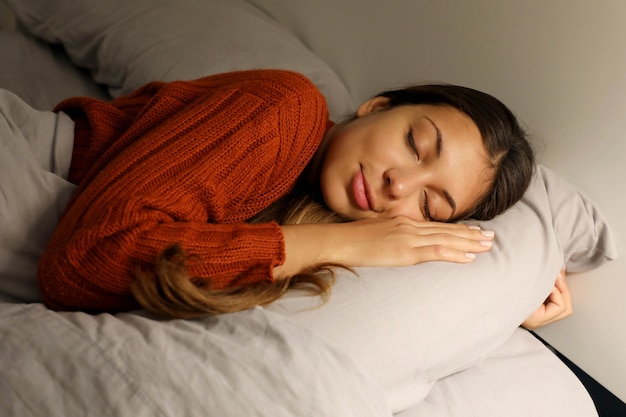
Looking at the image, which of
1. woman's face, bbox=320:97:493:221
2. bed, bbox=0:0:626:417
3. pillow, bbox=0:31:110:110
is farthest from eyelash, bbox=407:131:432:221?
pillow, bbox=0:31:110:110

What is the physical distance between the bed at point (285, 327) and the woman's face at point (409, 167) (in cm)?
10

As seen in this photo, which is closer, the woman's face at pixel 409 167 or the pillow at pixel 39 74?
the woman's face at pixel 409 167

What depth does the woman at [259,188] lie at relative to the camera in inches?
30.8

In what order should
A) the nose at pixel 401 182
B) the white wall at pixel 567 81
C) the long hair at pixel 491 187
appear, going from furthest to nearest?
the white wall at pixel 567 81, the nose at pixel 401 182, the long hair at pixel 491 187

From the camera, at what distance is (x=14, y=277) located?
0.87m

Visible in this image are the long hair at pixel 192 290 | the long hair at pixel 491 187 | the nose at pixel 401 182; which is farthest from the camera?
the nose at pixel 401 182

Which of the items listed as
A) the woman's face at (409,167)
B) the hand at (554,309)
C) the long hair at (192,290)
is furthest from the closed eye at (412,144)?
the hand at (554,309)

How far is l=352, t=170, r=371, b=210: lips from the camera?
103cm

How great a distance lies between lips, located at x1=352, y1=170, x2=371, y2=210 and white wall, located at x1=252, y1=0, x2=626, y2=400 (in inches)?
17.0

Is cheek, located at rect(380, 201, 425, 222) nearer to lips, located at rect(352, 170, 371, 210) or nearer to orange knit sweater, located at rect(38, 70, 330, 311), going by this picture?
lips, located at rect(352, 170, 371, 210)

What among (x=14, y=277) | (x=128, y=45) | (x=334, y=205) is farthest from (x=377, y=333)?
(x=128, y=45)

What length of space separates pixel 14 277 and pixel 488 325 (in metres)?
0.68

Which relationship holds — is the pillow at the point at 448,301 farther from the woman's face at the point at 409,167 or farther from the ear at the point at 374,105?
the ear at the point at 374,105

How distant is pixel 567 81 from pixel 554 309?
0.42 meters
